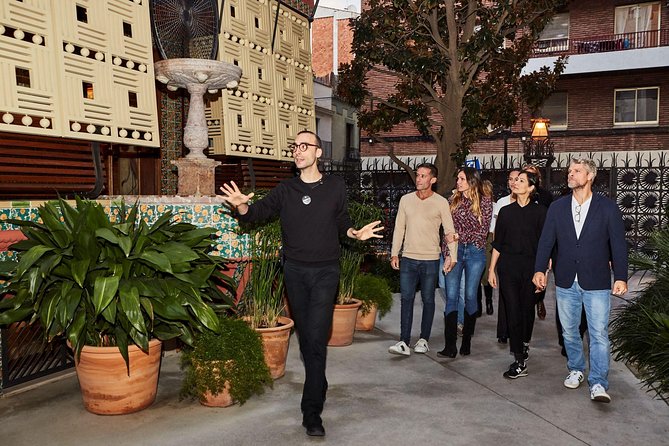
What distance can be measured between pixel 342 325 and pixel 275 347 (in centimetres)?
138

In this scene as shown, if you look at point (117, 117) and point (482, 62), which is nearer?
point (117, 117)

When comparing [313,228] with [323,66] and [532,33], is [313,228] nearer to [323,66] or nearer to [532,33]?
[532,33]

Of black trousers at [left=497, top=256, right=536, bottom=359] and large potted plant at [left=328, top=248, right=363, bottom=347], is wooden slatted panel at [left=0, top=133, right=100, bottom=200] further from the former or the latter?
black trousers at [left=497, top=256, right=536, bottom=359]

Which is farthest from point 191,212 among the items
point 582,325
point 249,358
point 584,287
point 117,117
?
point 582,325

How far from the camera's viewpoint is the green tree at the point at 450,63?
1112 centimetres

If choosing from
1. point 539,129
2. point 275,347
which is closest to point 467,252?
point 275,347

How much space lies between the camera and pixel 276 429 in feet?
14.2

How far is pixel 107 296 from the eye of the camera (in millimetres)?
4148

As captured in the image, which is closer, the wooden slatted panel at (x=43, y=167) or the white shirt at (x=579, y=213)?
the white shirt at (x=579, y=213)

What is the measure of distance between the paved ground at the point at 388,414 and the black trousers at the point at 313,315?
11.5 inches

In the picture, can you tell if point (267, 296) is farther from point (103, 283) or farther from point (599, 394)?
point (599, 394)

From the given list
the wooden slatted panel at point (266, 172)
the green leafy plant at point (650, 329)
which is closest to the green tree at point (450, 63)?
the wooden slatted panel at point (266, 172)

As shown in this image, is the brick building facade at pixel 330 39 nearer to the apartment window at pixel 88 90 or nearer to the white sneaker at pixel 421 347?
the apartment window at pixel 88 90

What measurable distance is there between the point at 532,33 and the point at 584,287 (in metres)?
8.45
